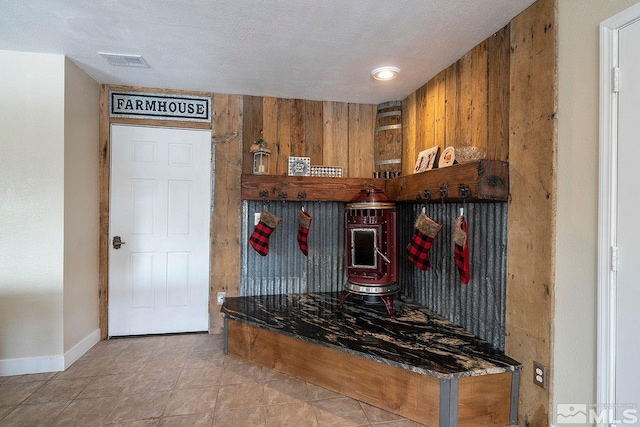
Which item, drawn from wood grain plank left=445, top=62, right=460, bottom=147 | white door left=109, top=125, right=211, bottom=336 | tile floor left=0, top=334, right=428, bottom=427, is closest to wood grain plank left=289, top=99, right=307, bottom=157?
white door left=109, top=125, right=211, bottom=336

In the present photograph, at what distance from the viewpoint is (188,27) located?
2.01 m

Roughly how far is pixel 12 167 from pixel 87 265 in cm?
90

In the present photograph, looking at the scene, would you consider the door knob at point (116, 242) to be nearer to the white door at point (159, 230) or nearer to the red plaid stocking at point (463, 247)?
the white door at point (159, 230)

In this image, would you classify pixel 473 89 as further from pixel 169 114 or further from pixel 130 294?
pixel 130 294

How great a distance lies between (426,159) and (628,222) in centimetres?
146

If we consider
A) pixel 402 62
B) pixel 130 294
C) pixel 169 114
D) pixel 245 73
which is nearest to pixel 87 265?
pixel 130 294

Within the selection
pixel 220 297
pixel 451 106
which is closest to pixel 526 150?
pixel 451 106

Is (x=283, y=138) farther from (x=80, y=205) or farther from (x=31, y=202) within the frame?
(x=31, y=202)

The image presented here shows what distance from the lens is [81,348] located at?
266 cm

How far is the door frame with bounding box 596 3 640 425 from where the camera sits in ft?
4.56

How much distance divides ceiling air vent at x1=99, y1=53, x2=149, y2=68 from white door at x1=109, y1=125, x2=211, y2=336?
654 millimetres

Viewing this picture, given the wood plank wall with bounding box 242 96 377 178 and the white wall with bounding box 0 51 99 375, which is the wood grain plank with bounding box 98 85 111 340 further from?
the wood plank wall with bounding box 242 96 377 178

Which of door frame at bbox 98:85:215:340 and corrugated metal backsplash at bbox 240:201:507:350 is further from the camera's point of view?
door frame at bbox 98:85:215:340

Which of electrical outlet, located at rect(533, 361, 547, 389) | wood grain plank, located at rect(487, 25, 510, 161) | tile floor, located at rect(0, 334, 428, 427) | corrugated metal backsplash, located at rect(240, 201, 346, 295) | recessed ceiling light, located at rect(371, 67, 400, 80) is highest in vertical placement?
recessed ceiling light, located at rect(371, 67, 400, 80)
